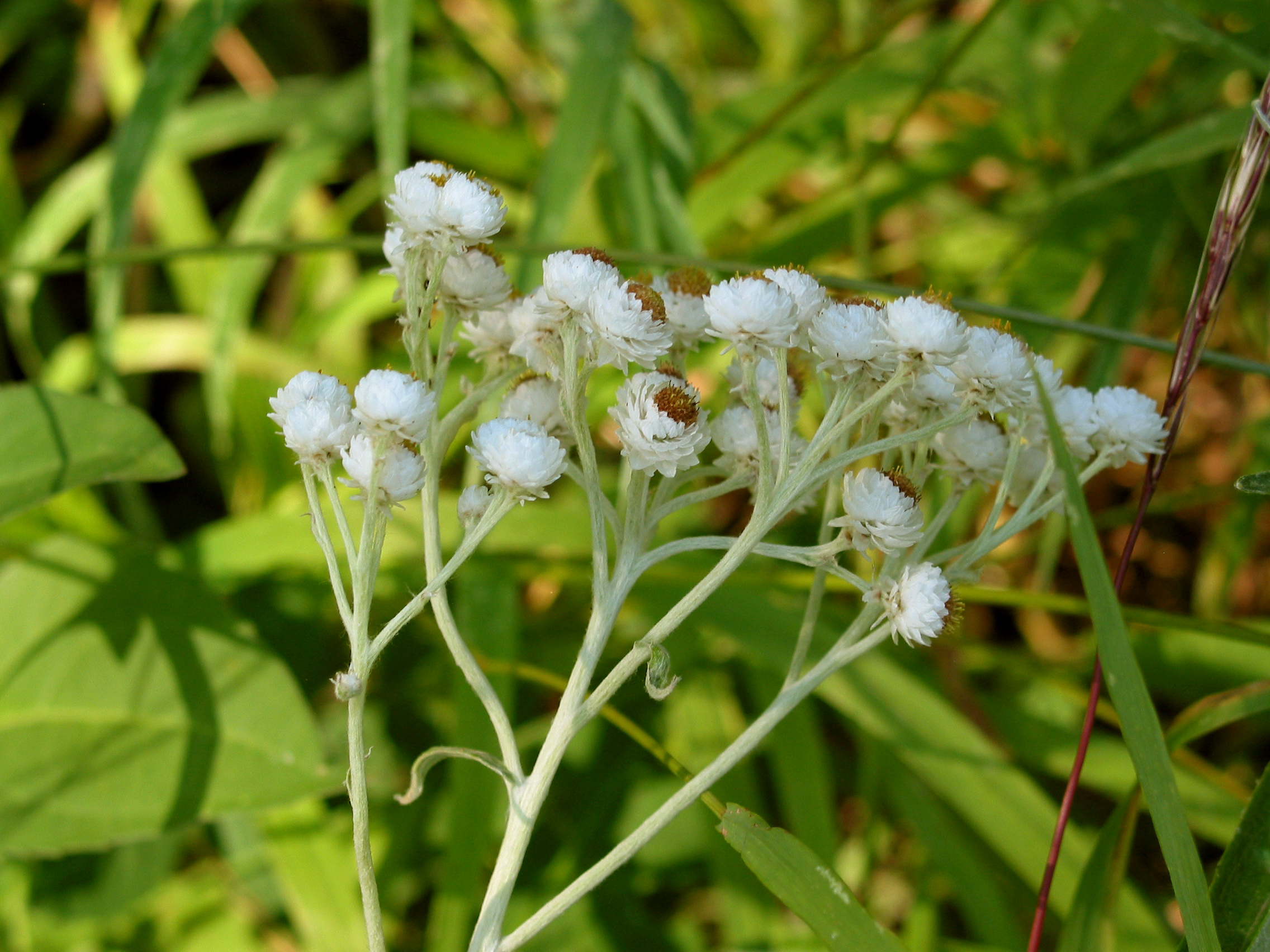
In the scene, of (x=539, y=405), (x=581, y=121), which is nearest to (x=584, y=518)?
(x=581, y=121)

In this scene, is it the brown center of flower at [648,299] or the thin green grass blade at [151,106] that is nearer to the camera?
the brown center of flower at [648,299]

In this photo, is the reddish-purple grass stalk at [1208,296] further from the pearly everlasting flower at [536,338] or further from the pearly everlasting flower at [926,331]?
the pearly everlasting flower at [536,338]

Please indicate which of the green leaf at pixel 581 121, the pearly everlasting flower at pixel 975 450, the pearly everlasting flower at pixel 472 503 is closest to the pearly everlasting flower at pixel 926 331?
the pearly everlasting flower at pixel 975 450

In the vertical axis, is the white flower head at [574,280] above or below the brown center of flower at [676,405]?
above

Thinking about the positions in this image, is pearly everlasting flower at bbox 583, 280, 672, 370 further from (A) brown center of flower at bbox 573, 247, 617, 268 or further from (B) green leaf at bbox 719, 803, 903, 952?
(B) green leaf at bbox 719, 803, 903, 952

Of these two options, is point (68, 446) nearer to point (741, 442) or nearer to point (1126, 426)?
point (741, 442)

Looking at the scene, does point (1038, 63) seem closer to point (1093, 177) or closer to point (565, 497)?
point (1093, 177)

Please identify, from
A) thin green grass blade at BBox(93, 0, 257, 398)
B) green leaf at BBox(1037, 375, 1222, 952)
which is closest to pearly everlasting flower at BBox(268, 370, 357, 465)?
green leaf at BBox(1037, 375, 1222, 952)

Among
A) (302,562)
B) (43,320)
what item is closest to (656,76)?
(302,562)
